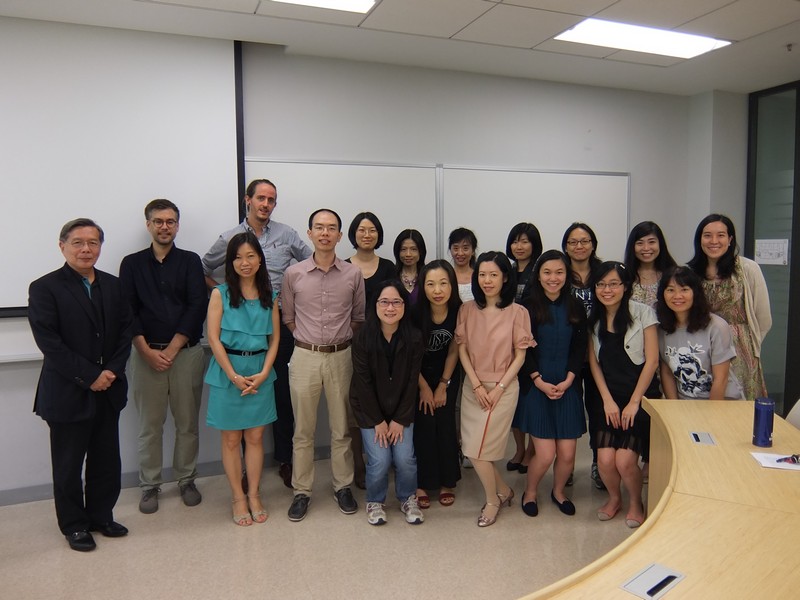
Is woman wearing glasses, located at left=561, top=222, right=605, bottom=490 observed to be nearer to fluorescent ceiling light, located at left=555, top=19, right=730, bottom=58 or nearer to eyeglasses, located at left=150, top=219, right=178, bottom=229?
fluorescent ceiling light, located at left=555, top=19, right=730, bottom=58

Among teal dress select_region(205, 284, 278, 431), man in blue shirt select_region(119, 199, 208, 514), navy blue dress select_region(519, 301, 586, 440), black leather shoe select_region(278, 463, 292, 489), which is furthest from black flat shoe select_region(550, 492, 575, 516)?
man in blue shirt select_region(119, 199, 208, 514)

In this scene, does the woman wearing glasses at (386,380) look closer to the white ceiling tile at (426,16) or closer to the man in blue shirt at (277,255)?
the man in blue shirt at (277,255)

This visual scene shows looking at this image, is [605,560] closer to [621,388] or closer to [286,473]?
[621,388]

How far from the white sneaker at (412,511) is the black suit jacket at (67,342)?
163 centimetres

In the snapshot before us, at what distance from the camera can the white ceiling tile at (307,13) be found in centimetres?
297

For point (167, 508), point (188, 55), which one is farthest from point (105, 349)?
point (188, 55)

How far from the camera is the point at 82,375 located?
8.50ft

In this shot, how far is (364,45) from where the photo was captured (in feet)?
11.8

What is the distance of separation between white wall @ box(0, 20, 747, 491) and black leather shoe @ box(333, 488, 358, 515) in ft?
3.49

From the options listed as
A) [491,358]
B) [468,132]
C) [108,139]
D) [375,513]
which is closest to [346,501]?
[375,513]

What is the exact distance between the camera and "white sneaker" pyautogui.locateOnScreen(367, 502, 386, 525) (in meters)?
2.96

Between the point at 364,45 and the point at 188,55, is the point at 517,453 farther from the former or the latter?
the point at 188,55

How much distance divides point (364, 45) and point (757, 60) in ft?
9.17

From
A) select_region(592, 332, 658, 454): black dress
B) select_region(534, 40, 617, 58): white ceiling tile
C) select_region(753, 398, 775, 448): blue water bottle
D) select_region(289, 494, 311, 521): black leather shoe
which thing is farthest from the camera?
select_region(534, 40, 617, 58): white ceiling tile
